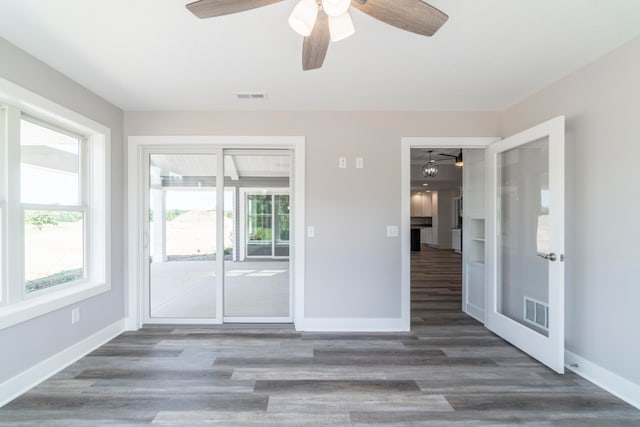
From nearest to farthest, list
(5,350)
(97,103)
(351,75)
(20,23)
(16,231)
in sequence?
(20,23), (5,350), (16,231), (351,75), (97,103)

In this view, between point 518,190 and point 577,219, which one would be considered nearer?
point 577,219

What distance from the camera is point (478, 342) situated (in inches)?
120

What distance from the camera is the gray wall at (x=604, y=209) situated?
207 centimetres

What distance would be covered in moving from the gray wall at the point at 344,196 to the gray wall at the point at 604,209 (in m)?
1.43

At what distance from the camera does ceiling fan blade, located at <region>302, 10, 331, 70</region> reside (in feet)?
5.17

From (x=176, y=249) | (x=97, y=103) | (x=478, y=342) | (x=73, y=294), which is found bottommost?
(x=478, y=342)

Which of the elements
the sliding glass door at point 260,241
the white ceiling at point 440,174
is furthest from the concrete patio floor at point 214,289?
the white ceiling at point 440,174

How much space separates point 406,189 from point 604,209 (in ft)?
5.35

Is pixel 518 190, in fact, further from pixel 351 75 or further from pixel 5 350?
pixel 5 350

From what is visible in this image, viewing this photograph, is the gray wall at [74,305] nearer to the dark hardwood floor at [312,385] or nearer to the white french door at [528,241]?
the dark hardwood floor at [312,385]

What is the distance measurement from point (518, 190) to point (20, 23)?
4.15 meters

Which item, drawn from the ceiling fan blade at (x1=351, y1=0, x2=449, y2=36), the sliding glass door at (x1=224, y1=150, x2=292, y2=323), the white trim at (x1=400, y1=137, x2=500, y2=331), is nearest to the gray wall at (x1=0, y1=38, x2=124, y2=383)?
the sliding glass door at (x1=224, y1=150, x2=292, y2=323)

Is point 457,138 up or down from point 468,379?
up

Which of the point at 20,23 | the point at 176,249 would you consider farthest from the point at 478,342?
the point at 20,23
